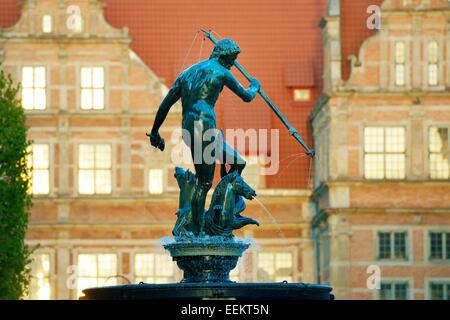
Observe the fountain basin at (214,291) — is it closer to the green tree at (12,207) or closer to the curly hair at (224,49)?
the curly hair at (224,49)

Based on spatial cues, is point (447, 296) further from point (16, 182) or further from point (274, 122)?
point (16, 182)

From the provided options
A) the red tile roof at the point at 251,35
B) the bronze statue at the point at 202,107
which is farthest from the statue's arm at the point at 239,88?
the red tile roof at the point at 251,35

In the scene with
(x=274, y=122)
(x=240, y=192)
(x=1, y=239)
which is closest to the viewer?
(x=240, y=192)

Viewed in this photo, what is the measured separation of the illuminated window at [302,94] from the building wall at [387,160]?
383 cm

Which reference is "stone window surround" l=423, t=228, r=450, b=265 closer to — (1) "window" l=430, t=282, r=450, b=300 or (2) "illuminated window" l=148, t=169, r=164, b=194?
(1) "window" l=430, t=282, r=450, b=300

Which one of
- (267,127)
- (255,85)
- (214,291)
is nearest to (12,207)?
(267,127)

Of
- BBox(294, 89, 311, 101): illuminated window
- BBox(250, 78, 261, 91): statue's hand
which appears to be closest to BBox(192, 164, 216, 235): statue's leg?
BBox(250, 78, 261, 91): statue's hand

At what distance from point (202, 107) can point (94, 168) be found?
32.3 meters

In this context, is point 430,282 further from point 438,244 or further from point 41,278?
point 41,278

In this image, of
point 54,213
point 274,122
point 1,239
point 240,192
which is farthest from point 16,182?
point 240,192

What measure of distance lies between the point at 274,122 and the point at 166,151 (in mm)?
3909

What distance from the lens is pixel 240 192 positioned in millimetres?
25000

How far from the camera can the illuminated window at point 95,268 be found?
5628cm

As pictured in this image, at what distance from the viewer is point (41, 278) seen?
5675cm
